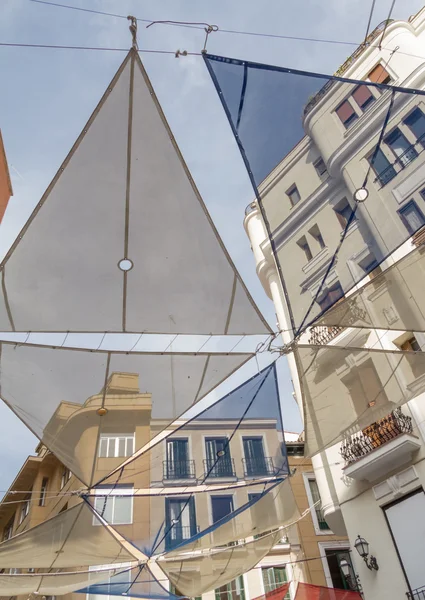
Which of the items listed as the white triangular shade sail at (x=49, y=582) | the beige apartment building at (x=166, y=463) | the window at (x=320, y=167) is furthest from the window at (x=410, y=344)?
the white triangular shade sail at (x=49, y=582)

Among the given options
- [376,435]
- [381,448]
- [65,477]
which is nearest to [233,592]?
[65,477]

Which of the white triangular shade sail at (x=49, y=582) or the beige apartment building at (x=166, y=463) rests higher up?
the beige apartment building at (x=166, y=463)

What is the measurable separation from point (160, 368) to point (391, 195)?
11.2 feet

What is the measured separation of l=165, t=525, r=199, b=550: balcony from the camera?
6954mm

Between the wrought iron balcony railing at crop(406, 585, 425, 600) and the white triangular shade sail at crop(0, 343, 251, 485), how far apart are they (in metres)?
5.81

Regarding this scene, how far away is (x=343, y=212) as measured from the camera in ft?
16.8

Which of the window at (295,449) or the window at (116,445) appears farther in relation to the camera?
the window at (295,449)

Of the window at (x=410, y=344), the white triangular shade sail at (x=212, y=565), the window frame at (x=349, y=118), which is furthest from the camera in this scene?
the window at (x=410, y=344)

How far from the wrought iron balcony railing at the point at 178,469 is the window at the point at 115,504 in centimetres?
53

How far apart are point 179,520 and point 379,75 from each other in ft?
35.8

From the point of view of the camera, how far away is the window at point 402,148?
469 cm

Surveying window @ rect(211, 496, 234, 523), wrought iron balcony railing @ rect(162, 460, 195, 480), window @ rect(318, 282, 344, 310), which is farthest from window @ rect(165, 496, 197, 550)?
window @ rect(318, 282, 344, 310)

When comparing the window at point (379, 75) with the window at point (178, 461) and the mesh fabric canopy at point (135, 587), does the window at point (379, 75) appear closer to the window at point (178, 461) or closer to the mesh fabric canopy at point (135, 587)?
the window at point (178, 461)

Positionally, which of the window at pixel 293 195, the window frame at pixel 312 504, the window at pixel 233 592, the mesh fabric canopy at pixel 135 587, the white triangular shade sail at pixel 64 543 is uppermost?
the window frame at pixel 312 504
